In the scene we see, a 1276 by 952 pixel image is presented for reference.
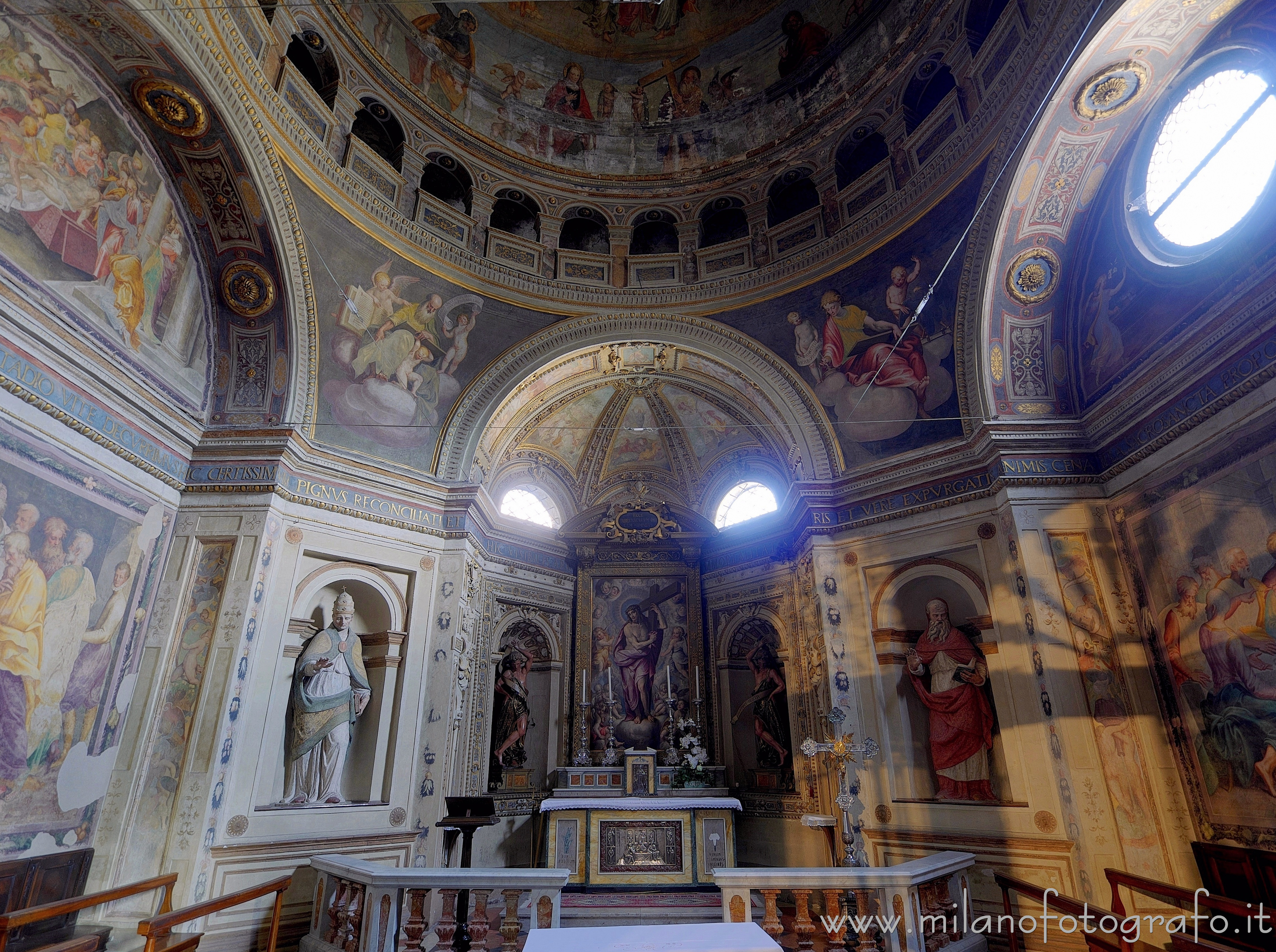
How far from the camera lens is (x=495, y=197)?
43.9ft

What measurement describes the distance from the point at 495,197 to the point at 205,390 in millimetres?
6404

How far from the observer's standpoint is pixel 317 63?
11008mm

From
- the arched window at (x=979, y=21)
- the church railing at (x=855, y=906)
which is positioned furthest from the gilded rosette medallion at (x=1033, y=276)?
the church railing at (x=855, y=906)

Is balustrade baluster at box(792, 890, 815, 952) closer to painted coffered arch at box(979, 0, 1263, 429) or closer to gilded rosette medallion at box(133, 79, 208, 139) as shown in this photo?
painted coffered arch at box(979, 0, 1263, 429)

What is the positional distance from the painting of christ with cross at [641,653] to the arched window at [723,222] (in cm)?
725

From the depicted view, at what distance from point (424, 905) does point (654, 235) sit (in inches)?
485

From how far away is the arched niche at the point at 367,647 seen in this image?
978cm

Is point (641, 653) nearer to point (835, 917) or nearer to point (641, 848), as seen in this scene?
point (641, 848)

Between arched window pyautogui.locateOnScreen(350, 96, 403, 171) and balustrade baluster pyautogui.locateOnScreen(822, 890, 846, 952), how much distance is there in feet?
40.8

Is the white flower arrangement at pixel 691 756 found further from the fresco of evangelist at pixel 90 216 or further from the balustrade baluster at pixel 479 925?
the fresco of evangelist at pixel 90 216

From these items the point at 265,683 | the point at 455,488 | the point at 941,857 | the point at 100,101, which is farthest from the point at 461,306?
the point at 941,857

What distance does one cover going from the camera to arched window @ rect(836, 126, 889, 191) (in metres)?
12.2

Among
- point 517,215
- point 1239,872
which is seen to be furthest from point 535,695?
point 1239,872

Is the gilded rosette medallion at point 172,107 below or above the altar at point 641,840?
→ above
